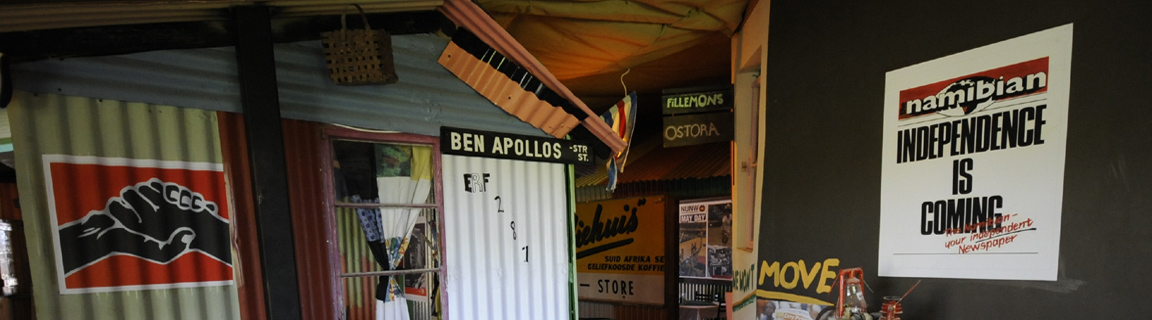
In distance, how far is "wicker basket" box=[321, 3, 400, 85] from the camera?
2.96 meters

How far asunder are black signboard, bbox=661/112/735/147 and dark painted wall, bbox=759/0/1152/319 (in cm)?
164

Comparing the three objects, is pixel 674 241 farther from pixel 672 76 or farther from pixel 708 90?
pixel 708 90

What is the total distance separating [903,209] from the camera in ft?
10.8

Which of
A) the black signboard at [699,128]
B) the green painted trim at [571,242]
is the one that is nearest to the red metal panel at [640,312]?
the black signboard at [699,128]

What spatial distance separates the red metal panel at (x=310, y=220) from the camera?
9.98 feet

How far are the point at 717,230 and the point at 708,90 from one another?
336cm

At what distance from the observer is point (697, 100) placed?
20.4 ft

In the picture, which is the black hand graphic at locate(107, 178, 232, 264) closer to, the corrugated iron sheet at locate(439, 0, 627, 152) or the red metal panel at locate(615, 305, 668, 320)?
the corrugated iron sheet at locate(439, 0, 627, 152)

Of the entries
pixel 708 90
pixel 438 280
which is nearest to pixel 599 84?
pixel 708 90

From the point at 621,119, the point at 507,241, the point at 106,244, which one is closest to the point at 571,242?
the point at 507,241

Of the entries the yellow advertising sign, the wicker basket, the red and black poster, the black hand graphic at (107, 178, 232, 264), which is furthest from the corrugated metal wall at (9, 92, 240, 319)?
the yellow advertising sign

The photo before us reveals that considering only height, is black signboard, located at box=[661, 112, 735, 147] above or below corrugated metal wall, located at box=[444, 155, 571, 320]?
above

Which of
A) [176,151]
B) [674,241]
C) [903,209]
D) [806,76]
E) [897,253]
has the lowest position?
[674,241]

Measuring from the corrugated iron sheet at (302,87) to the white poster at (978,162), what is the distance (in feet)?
7.48
